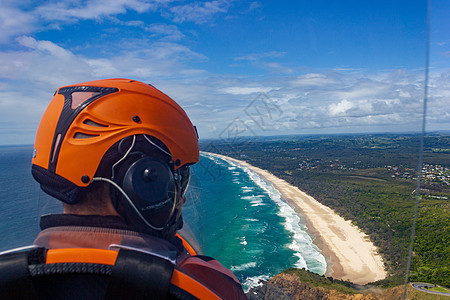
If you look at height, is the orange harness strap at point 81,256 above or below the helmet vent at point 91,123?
below

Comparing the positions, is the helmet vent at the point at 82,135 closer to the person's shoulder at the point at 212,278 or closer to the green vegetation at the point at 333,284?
the person's shoulder at the point at 212,278

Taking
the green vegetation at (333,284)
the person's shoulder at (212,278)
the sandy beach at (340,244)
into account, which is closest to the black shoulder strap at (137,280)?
the person's shoulder at (212,278)

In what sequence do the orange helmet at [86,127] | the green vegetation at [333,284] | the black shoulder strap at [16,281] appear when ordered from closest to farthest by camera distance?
the black shoulder strap at [16,281]
the orange helmet at [86,127]
the green vegetation at [333,284]

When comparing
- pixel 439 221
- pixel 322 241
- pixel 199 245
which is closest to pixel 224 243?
pixel 322 241

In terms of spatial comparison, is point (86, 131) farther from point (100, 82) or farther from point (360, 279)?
point (360, 279)

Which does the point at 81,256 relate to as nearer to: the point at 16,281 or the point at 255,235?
the point at 16,281

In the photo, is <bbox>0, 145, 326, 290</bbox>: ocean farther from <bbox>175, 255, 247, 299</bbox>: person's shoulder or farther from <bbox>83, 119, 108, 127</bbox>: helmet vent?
<bbox>175, 255, 247, 299</bbox>: person's shoulder

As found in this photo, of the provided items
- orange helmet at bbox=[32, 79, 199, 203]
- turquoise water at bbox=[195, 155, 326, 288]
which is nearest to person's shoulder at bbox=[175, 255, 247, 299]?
orange helmet at bbox=[32, 79, 199, 203]
